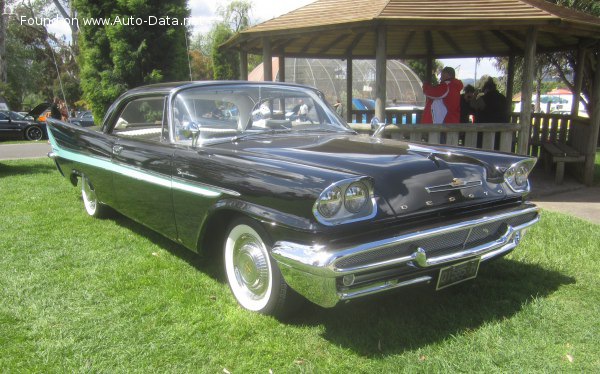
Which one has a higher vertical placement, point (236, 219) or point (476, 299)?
point (236, 219)

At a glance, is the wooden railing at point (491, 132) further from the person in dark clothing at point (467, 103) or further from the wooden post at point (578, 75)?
the person in dark clothing at point (467, 103)

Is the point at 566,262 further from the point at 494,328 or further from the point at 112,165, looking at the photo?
the point at 112,165

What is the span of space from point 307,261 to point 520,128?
20.1ft

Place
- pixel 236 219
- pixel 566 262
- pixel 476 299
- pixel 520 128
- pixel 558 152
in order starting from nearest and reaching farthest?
pixel 236 219
pixel 476 299
pixel 566 262
pixel 520 128
pixel 558 152

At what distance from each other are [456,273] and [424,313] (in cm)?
45

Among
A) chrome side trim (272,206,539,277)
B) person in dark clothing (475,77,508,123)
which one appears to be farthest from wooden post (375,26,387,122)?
chrome side trim (272,206,539,277)

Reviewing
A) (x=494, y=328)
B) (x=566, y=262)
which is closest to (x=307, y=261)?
(x=494, y=328)

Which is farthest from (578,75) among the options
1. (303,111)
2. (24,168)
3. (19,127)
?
(19,127)

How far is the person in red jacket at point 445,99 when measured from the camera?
25.8 feet

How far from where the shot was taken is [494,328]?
10.1 feet

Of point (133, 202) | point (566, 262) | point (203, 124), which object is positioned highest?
point (203, 124)

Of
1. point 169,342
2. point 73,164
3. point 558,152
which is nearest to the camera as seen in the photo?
point 169,342

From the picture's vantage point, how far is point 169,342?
300cm

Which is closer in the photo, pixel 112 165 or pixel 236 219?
pixel 236 219
